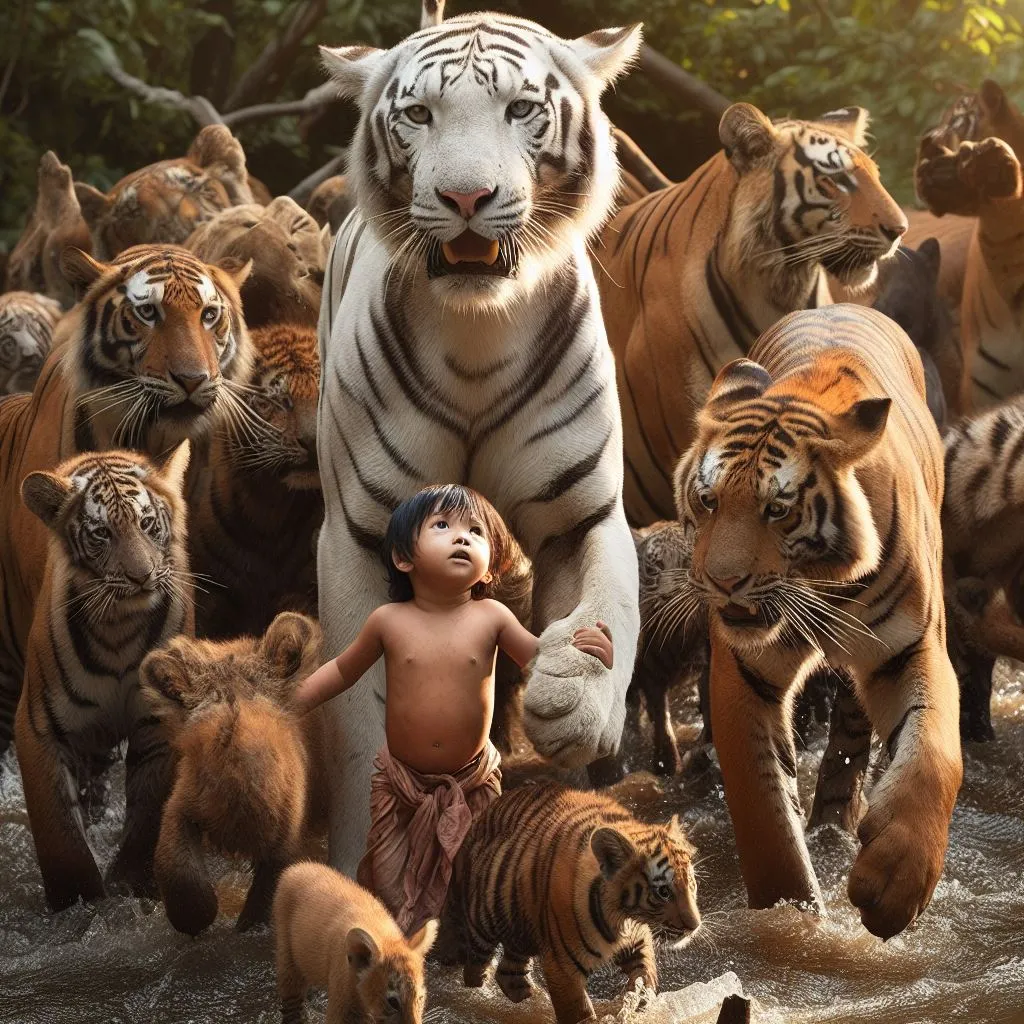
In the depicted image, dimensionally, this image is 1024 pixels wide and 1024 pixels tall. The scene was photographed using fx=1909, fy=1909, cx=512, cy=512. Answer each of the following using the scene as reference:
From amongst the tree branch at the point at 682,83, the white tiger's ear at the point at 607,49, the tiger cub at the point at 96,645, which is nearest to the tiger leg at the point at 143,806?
the tiger cub at the point at 96,645

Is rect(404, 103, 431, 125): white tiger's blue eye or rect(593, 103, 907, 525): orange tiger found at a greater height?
rect(404, 103, 431, 125): white tiger's blue eye

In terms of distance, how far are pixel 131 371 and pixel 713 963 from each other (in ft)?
7.46

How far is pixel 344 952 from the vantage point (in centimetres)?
319

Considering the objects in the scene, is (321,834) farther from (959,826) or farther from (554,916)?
(959,826)

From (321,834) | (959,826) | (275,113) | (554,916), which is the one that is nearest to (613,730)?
(554,916)

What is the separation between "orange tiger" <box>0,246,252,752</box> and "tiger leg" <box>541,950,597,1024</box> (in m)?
2.05

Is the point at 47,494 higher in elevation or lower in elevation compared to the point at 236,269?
higher

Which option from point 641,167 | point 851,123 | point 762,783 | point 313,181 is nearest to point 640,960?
point 762,783

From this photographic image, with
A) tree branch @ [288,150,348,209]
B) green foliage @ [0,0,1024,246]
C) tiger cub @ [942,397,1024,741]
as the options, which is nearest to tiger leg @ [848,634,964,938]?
tiger cub @ [942,397,1024,741]

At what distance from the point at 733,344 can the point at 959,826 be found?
186 centimetres

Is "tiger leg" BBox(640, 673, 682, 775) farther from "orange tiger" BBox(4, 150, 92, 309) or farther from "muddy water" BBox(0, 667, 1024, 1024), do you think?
"orange tiger" BBox(4, 150, 92, 309)

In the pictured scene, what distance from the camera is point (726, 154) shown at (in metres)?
6.43

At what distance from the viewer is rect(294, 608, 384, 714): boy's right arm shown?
12.7ft

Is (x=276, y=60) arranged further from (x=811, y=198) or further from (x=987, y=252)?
(x=811, y=198)
